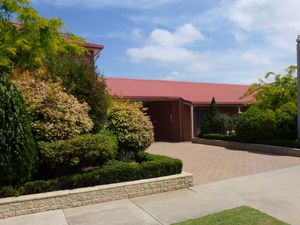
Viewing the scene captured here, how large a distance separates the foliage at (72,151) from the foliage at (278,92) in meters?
13.2

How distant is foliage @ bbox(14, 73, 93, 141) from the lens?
7809 millimetres

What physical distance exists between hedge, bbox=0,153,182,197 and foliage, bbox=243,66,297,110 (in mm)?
11836

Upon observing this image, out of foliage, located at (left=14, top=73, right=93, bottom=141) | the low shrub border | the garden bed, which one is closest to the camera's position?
the garden bed

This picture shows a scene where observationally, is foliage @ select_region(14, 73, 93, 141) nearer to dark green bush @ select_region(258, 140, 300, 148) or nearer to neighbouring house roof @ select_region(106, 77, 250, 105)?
dark green bush @ select_region(258, 140, 300, 148)

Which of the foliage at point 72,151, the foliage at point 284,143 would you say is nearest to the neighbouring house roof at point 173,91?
the foliage at point 284,143

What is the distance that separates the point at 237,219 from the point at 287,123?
11263 mm

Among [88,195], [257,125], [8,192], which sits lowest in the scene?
[88,195]

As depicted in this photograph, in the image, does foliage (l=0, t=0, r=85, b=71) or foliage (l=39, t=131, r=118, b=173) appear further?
foliage (l=0, t=0, r=85, b=71)

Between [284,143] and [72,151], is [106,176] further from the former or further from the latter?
[284,143]

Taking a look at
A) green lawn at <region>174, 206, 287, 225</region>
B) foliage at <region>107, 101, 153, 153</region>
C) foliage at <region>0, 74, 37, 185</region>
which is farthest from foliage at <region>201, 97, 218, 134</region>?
foliage at <region>0, 74, 37, 185</region>

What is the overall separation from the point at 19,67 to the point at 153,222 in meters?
7.39

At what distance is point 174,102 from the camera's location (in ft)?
73.7

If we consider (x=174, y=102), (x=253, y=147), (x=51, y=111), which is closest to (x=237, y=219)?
(x=51, y=111)

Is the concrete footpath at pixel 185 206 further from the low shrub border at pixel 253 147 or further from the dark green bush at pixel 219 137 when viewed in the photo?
the dark green bush at pixel 219 137
